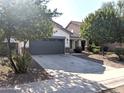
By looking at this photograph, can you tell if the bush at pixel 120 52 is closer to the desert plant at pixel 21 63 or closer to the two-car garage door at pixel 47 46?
the two-car garage door at pixel 47 46

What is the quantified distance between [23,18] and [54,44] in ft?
49.0

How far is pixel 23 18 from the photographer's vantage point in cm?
1380

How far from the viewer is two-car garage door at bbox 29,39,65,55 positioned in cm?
2702

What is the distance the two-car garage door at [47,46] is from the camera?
27016 mm

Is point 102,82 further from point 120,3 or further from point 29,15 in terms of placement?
point 120,3

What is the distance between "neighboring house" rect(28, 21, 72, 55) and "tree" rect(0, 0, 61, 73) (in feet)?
35.4

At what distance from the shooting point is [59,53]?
29.2 m

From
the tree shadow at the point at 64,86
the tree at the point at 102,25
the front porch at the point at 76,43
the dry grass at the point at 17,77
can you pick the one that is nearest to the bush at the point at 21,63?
the dry grass at the point at 17,77

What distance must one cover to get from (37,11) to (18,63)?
4159 mm

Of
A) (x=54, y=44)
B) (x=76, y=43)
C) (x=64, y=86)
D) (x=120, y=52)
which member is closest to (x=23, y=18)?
(x=64, y=86)

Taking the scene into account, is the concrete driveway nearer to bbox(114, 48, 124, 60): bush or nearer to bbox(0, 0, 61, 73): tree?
bbox(114, 48, 124, 60): bush

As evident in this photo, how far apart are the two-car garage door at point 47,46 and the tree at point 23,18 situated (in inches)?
437

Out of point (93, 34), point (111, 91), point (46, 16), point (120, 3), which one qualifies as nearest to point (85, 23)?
point (93, 34)

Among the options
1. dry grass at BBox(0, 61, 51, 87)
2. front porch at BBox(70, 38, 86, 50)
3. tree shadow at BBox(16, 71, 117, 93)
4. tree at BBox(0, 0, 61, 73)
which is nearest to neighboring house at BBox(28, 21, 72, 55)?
front porch at BBox(70, 38, 86, 50)
